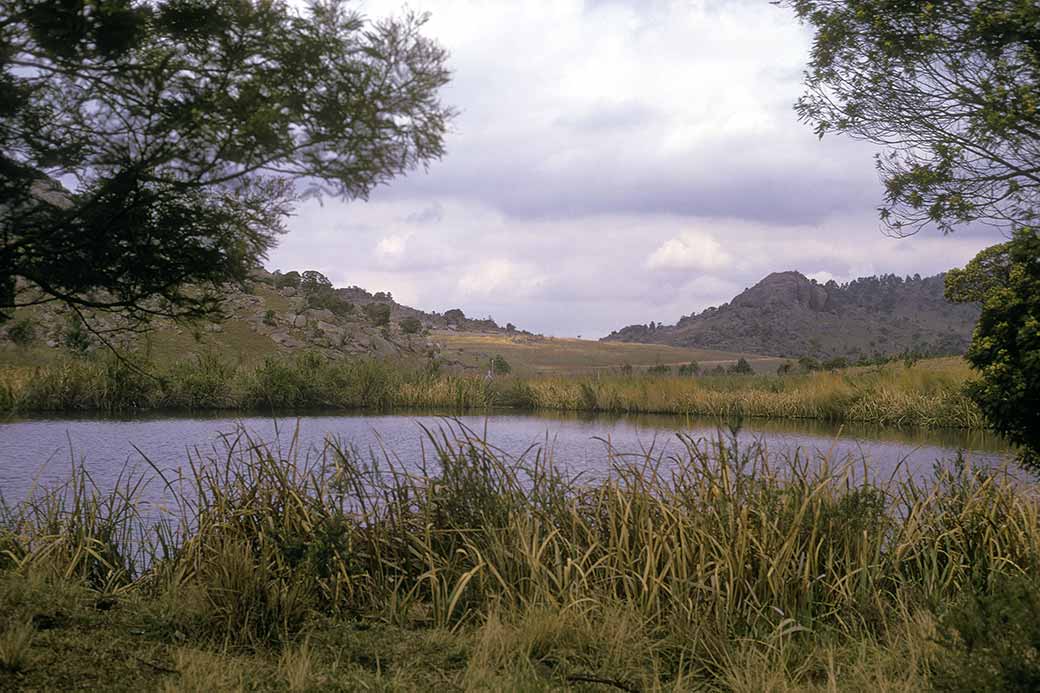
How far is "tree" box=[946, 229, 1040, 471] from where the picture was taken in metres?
8.72

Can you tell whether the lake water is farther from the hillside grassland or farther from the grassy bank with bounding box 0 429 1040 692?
the hillside grassland

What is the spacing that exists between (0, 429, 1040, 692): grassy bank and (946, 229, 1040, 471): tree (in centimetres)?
237

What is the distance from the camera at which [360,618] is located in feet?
17.6

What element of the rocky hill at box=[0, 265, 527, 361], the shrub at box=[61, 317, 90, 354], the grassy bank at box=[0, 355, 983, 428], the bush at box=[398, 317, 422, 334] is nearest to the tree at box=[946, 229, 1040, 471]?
the shrub at box=[61, 317, 90, 354]

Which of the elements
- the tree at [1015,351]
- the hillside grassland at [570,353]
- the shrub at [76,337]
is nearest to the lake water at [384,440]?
the tree at [1015,351]

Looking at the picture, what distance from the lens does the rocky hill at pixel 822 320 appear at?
101 m

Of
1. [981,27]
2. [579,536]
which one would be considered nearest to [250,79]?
[579,536]

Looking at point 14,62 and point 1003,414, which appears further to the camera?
point 1003,414

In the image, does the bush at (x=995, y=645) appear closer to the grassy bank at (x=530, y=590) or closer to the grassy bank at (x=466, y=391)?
the grassy bank at (x=530, y=590)

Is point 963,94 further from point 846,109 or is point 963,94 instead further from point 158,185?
point 158,185

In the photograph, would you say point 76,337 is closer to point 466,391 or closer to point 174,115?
point 174,115

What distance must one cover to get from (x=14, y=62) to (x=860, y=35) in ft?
27.6

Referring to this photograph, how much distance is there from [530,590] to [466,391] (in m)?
24.9

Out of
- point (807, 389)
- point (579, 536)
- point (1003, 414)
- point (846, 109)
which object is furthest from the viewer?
point (807, 389)
